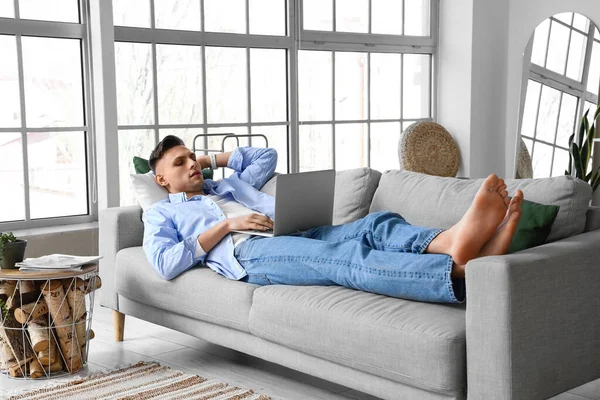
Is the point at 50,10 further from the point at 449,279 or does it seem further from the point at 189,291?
the point at 449,279

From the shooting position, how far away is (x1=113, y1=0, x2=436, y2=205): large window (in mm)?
5070

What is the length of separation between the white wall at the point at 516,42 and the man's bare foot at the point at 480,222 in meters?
4.00

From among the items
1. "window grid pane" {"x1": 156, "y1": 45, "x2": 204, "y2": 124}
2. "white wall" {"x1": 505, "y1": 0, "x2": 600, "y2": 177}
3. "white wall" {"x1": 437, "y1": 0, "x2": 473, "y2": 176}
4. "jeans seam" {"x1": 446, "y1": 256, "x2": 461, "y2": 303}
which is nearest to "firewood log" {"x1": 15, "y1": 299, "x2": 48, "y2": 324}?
"jeans seam" {"x1": 446, "y1": 256, "x2": 461, "y2": 303}

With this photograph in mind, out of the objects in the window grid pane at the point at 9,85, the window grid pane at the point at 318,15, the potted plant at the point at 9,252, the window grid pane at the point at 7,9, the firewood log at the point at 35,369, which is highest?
the window grid pane at the point at 318,15

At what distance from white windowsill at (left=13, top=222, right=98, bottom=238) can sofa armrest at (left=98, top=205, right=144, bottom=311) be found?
100cm

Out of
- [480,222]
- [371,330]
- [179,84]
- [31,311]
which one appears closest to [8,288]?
[31,311]

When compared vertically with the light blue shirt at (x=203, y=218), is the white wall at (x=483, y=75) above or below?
above

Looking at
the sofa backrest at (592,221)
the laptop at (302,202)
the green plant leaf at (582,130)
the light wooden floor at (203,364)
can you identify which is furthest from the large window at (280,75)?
the sofa backrest at (592,221)

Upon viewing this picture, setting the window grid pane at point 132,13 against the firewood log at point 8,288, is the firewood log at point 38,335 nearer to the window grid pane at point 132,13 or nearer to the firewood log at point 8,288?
the firewood log at point 8,288

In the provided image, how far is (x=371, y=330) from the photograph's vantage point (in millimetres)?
2527

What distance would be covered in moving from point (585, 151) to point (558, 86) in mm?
635

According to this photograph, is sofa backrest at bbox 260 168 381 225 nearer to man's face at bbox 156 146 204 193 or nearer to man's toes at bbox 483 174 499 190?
man's face at bbox 156 146 204 193

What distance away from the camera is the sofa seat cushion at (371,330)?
2354mm

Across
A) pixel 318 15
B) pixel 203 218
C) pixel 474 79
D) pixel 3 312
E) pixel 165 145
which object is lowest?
pixel 3 312
